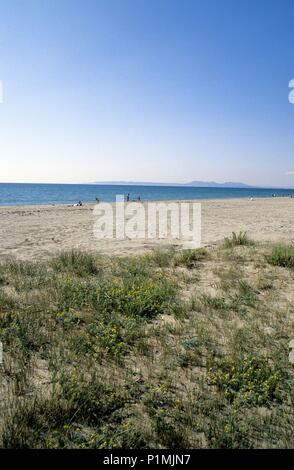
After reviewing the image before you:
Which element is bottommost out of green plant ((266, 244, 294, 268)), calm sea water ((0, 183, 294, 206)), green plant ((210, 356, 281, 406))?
green plant ((210, 356, 281, 406))

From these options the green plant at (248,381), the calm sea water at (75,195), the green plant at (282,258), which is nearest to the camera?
the green plant at (248,381)

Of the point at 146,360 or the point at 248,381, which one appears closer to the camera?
the point at 248,381

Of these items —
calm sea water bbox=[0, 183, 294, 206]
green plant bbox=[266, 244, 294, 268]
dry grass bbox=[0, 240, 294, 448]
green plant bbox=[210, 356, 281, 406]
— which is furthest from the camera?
calm sea water bbox=[0, 183, 294, 206]

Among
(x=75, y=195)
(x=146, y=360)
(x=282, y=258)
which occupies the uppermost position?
(x=75, y=195)

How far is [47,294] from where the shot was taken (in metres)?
5.51

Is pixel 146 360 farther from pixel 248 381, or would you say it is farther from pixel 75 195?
pixel 75 195

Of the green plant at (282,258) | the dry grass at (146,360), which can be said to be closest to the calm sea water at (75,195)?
the dry grass at (146,360)

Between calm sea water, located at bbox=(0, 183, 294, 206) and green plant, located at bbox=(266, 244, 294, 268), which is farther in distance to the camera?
calm sea water, located at bbox=(0, 183, 294, 206)

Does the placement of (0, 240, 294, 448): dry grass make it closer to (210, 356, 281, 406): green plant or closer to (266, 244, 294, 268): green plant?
(210, 356, 281, 406): green plant

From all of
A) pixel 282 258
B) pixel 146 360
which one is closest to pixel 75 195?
pixel 282 258

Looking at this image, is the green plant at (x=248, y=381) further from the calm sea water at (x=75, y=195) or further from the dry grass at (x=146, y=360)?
the calm sea water at (x=75, y=195)

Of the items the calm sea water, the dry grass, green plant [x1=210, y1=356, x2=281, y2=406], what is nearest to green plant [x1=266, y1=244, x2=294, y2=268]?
the dry grass

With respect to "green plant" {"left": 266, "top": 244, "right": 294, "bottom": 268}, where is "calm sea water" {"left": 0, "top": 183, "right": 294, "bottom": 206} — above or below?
above
